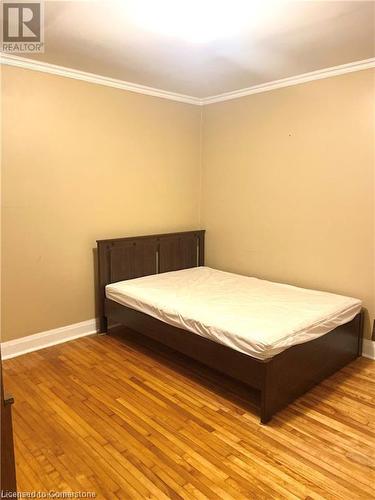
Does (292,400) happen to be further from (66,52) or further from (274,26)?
(66,52)

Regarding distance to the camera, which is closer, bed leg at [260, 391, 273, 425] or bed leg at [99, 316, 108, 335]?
bed leg at [260, 391, 273, 425]

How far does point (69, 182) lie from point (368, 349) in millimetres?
3082

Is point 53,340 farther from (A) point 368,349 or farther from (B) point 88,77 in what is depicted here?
Result: (A) point 368,349

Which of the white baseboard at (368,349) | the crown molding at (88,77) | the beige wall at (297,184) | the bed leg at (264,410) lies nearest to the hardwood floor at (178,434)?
the bed leg at (264,410)

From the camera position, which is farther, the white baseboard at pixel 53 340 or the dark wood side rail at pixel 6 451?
the white baseboard at pixel 53 340

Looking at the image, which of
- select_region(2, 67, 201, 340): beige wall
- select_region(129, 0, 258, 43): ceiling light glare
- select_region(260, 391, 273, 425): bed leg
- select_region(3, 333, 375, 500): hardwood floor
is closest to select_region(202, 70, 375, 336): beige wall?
select_region(2, 67, 201, 340): beige wall

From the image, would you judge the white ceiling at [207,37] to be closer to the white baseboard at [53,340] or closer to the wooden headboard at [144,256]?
the wooden headboard at [144,256]

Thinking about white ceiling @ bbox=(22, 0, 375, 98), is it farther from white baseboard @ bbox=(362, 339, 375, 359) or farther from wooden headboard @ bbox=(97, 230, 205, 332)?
white baseboard @ bbox=(362, 339, 375, 359)

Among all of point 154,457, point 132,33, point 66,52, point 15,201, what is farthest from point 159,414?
point 66,52

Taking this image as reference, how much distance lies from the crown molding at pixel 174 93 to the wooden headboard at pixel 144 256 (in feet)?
4.97

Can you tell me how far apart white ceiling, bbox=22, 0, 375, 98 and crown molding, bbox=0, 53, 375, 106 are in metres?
0.09

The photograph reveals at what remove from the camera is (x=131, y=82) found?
3705 millimetres

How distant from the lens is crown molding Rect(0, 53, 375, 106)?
9.99 feet

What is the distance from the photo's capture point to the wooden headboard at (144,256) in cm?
366
